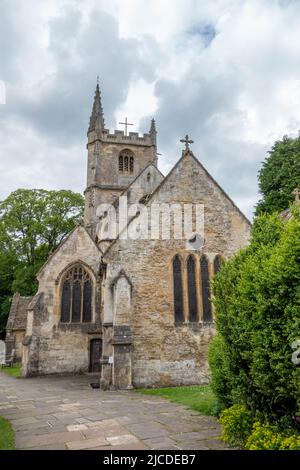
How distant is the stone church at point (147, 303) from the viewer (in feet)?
49.9

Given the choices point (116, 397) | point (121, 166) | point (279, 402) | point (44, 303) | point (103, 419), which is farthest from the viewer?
point (121, 166)

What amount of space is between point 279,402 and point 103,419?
436cm

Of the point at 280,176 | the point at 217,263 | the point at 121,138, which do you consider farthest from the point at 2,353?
the point at 280,176

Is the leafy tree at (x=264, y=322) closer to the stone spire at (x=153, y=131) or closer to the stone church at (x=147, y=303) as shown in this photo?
the stone church at (x=147, y=303)

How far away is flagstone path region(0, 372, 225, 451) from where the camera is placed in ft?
21.4

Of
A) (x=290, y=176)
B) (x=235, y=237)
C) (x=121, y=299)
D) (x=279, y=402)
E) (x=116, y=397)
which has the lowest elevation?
(x=116, y=397)

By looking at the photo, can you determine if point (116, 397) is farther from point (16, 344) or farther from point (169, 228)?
point (16, 344)

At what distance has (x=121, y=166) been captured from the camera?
34.8m

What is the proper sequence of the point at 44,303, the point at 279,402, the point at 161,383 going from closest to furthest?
the point at 279,402, the point at 161,383, the point at 44,303

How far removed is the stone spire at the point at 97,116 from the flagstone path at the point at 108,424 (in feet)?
90.7

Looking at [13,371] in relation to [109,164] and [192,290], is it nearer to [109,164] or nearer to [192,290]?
[192,290]

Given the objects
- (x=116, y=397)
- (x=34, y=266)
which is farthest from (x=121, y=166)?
(x=116, y=397)

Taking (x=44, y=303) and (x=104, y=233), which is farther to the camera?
(x=104, y=233)

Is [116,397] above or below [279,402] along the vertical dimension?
below
